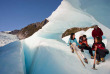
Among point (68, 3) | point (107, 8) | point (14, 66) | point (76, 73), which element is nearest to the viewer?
point (14, 66)

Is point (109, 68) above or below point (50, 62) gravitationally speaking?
below

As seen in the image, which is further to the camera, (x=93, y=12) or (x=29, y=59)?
(x=93, y=12)

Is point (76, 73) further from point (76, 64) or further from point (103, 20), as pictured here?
point (103, 20)

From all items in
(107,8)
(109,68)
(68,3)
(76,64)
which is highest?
(68,3)

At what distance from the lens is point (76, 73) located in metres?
2.40

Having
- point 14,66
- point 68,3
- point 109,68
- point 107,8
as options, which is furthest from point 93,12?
point 14,66

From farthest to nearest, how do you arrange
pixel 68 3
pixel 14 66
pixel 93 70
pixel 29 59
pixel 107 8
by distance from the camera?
pixel 68 3, pixel 107 8, pixel 29 59, pixel 93 70, pixel 14 66

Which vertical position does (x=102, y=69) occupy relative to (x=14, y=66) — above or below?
below

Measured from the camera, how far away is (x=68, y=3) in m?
9.55

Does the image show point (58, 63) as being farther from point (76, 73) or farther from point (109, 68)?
point (109, 68)

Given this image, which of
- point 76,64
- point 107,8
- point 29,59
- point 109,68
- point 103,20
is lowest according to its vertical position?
point 109,68

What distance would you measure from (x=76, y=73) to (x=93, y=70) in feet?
1.64

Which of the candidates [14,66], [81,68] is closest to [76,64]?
[81,68]

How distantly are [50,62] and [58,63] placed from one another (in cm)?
21
